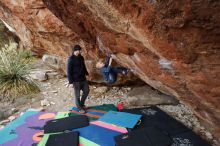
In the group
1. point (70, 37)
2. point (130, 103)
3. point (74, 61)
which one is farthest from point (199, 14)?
point (70, 37)

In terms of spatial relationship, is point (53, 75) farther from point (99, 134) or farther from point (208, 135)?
point (208, 135)

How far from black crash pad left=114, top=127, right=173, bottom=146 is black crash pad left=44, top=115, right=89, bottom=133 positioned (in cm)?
94

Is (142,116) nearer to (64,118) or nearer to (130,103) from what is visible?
(130,103)

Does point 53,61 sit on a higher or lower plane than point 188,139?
higher

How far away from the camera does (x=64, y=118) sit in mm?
5426

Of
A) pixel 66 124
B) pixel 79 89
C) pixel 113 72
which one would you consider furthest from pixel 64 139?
pixel 113 72

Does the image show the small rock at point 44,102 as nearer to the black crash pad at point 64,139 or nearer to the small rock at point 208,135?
the black crash pad at point 64,139

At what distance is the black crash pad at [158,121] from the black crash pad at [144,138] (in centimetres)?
25

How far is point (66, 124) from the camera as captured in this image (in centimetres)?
516

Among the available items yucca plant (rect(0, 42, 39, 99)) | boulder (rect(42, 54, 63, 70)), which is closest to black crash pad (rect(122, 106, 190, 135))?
yucca plant (rect(0, 42, 39, 99))

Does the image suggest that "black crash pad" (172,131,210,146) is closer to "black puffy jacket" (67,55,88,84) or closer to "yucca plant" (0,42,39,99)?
"black puffy jacket" (67,55,88,84)

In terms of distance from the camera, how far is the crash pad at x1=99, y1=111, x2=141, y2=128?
504cm

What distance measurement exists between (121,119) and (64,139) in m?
1.25

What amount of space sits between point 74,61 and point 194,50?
10.4ft
